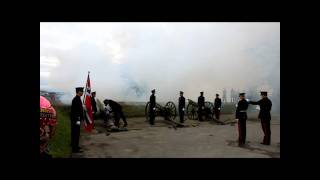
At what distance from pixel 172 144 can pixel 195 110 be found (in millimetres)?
7826

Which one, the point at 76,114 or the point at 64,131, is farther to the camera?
the point at 64,131

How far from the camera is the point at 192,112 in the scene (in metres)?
18.3

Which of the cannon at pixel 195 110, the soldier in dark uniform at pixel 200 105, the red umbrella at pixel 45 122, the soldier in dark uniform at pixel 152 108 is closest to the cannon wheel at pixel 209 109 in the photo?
the cannon at pixel 195 110

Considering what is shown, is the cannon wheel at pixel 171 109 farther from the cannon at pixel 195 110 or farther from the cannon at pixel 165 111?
the cannon at pixel 195 110

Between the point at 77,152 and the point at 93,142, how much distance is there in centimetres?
158

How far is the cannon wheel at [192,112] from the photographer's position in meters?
18.3

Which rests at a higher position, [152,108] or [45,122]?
[45,122]

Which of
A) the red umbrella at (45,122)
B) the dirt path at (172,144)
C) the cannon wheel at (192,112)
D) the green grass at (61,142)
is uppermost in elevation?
the red umbrella at (45,122)

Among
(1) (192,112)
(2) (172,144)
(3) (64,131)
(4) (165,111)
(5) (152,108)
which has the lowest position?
(2) (172,144)

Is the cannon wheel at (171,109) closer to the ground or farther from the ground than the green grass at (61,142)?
farther from the ground

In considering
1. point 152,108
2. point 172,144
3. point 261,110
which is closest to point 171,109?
point 152,108

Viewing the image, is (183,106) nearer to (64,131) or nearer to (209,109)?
(209,109)
